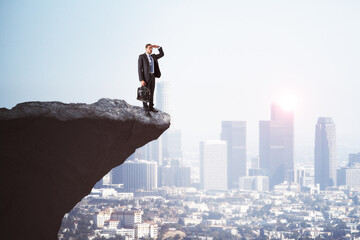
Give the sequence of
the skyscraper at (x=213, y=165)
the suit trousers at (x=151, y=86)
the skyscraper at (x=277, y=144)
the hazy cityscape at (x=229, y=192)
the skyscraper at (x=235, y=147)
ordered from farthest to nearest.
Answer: the skyscraper at (x=235, y=147) → the skyscraper at (x=277, y=144) → the skyscraper at (x=213, y=165) → the hazy cityscape at (x=229, y=192) → the suit trousers at (x=151, y=86)

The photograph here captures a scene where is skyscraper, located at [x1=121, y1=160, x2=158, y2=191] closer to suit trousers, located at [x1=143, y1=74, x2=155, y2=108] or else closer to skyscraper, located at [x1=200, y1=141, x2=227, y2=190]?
skyscraper, located at [x1=200, y1=141, x2=227, y2=190]

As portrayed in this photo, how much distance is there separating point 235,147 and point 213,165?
20.3 ft

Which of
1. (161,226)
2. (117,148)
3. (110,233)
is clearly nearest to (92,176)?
(117,148)

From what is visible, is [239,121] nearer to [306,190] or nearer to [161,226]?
[306,190]

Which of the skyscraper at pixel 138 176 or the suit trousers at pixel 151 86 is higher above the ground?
the suit trousers at pixel 151 86

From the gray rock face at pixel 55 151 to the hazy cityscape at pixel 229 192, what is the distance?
26997 mm

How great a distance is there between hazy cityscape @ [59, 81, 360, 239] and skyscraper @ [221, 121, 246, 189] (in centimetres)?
16

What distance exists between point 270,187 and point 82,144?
8265 centimetres

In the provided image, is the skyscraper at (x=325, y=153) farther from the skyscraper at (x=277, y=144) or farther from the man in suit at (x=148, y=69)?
the man in suit at (x=148, y=69)

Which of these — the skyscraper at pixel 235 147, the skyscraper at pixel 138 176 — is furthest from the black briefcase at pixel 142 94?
the skyscraper at pixel 235 147

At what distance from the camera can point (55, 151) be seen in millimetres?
4570

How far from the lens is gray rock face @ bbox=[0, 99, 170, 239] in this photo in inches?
171

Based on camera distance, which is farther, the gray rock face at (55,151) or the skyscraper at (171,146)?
the skyscraper at (171,146)

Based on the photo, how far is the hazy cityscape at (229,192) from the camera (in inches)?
1850
